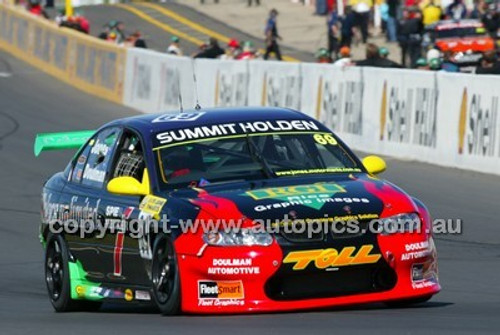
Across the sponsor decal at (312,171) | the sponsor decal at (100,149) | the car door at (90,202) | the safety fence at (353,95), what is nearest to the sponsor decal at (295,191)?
the sponsor decal at (312,171)

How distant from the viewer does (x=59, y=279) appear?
10141mm

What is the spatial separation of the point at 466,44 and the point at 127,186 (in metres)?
20.3

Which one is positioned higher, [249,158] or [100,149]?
[249,158]

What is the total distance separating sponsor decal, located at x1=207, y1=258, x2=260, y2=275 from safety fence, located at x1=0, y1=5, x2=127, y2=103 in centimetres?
2472

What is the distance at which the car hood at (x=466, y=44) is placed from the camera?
28.0 m

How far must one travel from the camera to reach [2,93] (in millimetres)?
32594

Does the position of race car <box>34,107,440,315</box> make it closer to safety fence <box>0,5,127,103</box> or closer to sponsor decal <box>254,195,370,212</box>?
sponsor decal <box>254,195,370,212</box>

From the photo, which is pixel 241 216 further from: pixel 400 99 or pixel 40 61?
pixel 40 61

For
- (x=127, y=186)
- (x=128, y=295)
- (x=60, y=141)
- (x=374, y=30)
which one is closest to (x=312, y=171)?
(x=127, y=186)

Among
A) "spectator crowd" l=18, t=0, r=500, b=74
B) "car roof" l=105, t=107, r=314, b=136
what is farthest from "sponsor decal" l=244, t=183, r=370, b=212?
"spectator crowd" l=18, t=0, r=500, b=74

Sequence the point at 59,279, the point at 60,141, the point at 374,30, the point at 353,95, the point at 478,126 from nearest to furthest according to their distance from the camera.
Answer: the point at 59,279 < the point at 60,141 < the point at 478,126 < the point at 353,95 < the point at 374,30

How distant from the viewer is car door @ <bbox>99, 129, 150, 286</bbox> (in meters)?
8.98

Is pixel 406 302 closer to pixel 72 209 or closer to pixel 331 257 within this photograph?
pixel 331 257

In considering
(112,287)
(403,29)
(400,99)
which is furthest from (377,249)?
(403,29)
